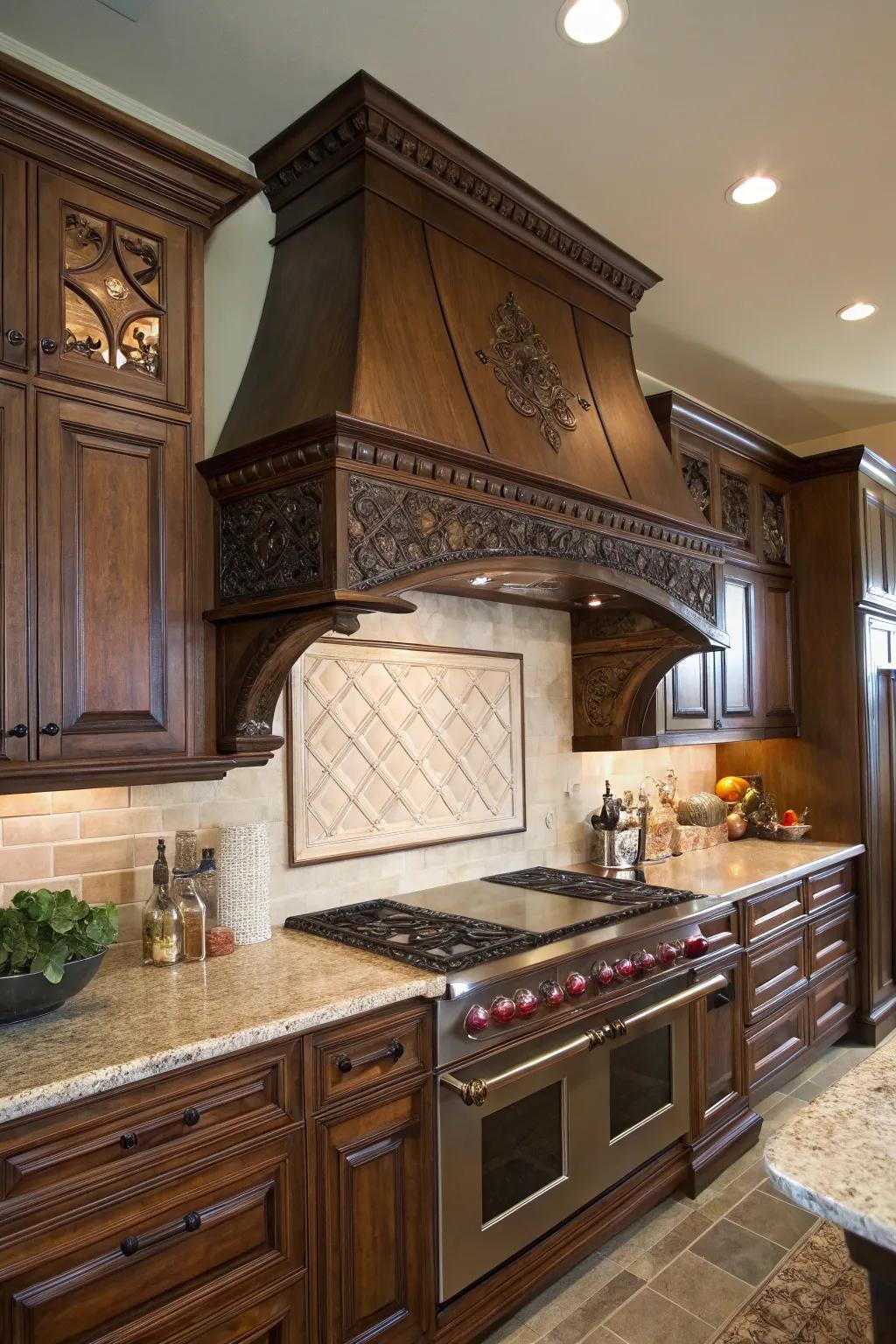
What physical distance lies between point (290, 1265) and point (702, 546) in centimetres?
249

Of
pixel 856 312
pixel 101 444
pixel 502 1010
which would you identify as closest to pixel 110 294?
pixel 101 444

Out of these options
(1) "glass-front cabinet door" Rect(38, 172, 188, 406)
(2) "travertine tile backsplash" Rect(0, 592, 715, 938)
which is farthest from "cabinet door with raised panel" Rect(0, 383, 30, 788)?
(2) "travertine tile backsplash" Rect(0, 592, 715, 938)

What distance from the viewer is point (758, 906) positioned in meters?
3.28

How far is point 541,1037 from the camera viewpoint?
2.21 metres

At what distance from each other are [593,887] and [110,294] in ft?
7.58

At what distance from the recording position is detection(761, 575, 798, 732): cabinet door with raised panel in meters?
4.16

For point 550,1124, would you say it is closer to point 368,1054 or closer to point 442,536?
point 368,1054

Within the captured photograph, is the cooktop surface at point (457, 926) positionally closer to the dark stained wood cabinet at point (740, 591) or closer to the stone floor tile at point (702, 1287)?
the dark stained wood cabinet at point (740, 591)

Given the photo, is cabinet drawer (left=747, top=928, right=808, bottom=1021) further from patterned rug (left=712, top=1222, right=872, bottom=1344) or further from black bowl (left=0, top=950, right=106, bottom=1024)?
black bowl (left=0, top=950, right=106, bottom=1024)

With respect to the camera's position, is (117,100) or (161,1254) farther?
(117,100)

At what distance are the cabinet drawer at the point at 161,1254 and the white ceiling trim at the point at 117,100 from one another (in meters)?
2.30

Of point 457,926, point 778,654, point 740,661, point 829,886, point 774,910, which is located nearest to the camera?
point 457,926

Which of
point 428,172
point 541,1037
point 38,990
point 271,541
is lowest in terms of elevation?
point 541,1037

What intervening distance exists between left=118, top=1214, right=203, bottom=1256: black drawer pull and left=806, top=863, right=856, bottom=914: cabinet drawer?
2917 mm
